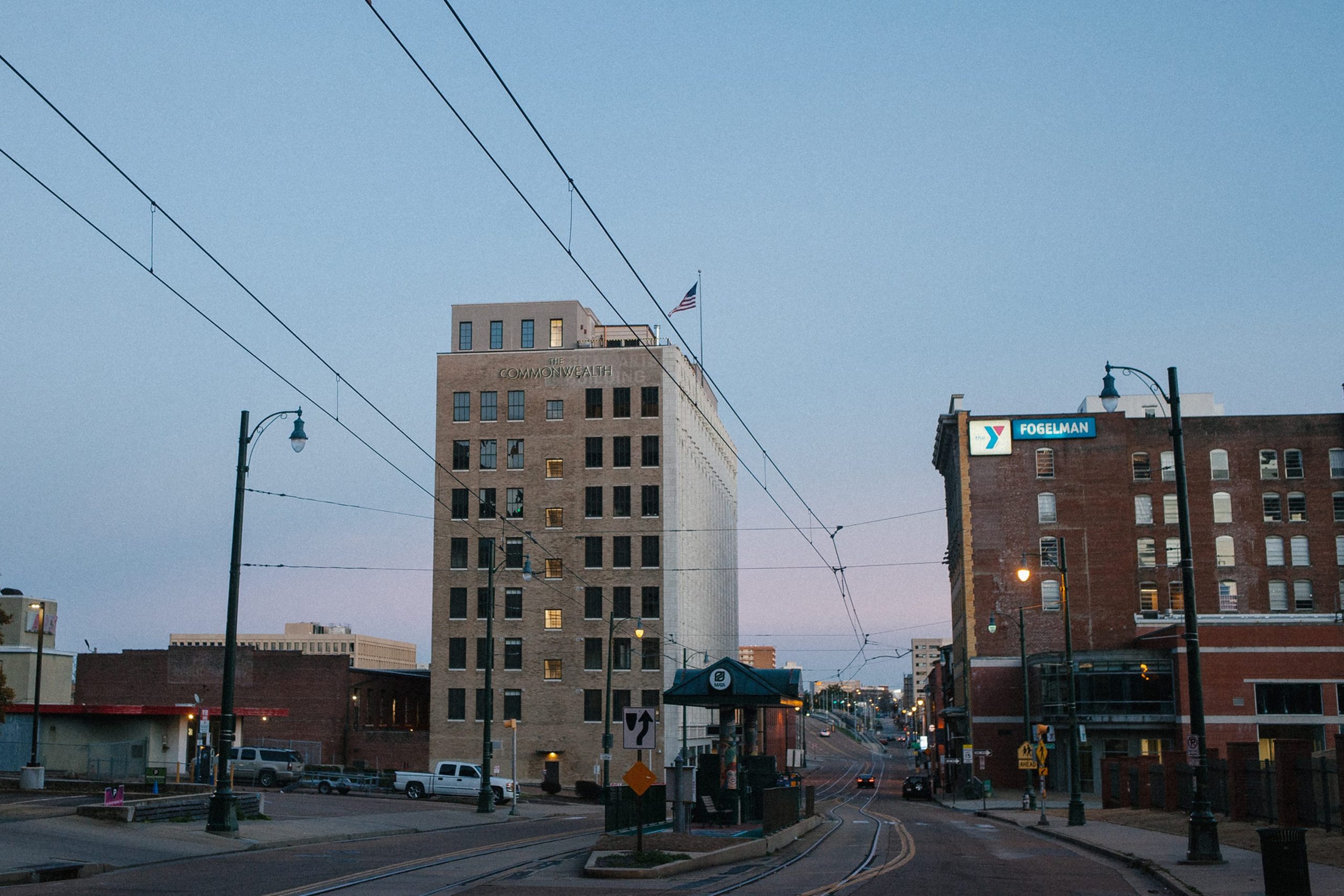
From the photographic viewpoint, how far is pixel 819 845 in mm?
31172

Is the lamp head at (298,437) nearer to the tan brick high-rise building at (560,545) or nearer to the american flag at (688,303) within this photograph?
the american flag at (688,303)

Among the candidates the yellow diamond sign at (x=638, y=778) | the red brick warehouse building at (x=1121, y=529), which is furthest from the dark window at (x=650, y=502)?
the yellow diamond sign at (x=638, y=778)

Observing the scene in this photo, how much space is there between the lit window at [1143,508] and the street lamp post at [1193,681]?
61.3 metres

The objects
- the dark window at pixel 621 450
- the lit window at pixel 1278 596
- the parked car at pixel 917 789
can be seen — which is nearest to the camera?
the parked car at pixel 917 789

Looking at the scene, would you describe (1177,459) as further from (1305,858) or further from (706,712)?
(706,712)

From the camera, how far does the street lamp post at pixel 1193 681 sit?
76.4 ft

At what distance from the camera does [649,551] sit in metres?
87.5

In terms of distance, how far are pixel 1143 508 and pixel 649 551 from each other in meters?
33.0

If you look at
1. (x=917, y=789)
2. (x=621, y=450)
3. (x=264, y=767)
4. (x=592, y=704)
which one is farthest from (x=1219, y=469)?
(x=264, y=767)

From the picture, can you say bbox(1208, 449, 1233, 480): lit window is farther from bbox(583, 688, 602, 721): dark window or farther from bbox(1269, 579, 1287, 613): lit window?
bbox(583, 688, 602, 721): dark window

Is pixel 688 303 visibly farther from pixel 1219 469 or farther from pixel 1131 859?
pixel 1219 469

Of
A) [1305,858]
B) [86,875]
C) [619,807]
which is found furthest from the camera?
[619,807]

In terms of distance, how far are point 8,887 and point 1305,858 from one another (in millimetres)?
18472

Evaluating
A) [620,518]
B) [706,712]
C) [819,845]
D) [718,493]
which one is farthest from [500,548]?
[819,845]
